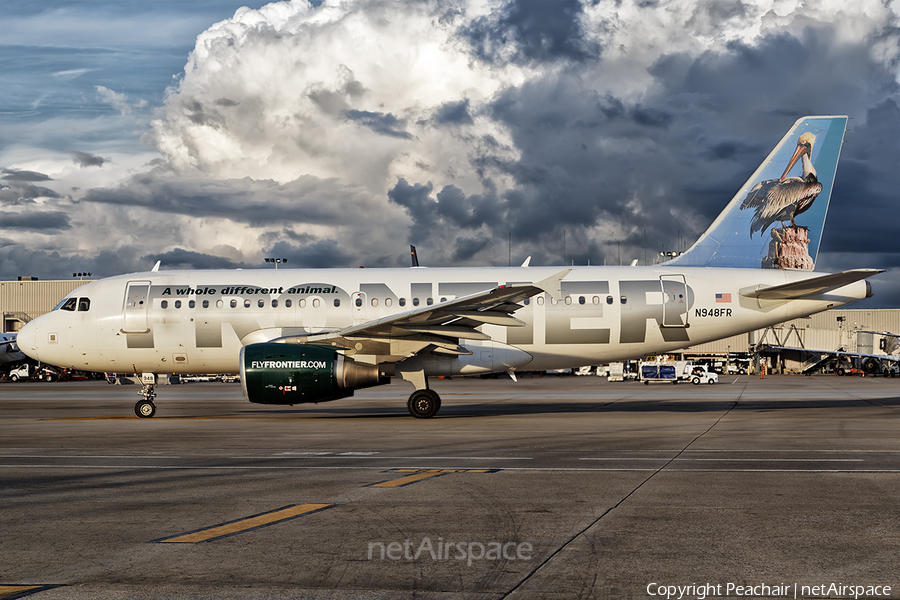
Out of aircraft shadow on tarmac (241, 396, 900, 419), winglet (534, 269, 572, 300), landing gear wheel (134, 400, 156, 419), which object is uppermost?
winglet (534, 269, 572, 300)

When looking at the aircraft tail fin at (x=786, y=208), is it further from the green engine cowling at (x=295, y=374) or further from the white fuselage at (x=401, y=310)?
the green engine cowling at (x=295, y=374)

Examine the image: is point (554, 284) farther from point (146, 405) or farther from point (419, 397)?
point (146, 405)

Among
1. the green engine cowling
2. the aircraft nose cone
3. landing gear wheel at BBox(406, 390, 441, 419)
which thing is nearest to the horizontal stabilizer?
landing gear wheel at BBox(406, 390, 441, 419)

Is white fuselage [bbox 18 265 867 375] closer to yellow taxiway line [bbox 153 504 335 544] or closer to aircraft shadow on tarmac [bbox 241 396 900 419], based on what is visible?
aircraft shadow on tarmac [bbox 241 396 900 419]

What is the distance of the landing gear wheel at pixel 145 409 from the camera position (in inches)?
968

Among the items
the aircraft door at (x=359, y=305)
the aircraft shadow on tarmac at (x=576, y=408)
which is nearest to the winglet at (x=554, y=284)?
the aircraft shadow on tarmac at (x=576, y=408)

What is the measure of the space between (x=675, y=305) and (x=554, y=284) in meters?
4.23

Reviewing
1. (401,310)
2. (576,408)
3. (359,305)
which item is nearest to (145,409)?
(359,305)

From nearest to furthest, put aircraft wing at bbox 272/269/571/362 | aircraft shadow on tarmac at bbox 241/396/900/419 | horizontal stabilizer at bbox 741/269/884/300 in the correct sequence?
aircraft wing at bbox 272/269/571/362
horizontal stabilizer at bbox 741/269/884/300
aircraft shadow on tarmac at bbox 241/396/900/419

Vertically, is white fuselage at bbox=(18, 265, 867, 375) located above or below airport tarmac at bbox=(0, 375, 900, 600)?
above

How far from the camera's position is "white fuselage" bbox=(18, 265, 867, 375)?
78.4ft

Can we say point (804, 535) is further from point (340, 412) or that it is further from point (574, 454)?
point (340, 412)

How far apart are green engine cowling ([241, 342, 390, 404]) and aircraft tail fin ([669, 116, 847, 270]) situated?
1183cm

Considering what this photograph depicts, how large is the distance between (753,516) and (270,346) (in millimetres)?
15502
